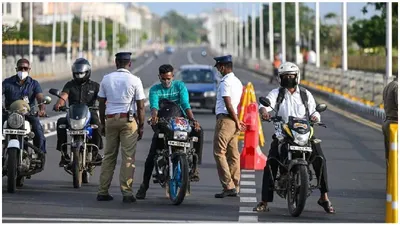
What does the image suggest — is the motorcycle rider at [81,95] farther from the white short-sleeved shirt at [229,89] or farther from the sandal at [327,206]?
the sandal at [327,206]

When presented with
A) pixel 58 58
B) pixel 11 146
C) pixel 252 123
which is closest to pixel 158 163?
pixel 11 146

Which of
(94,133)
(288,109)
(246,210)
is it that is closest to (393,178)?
(288,109)

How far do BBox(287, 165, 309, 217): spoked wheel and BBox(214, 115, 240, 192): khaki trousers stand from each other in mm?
2008

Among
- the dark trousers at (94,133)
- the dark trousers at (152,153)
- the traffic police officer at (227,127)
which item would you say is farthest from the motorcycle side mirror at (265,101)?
the dark trousers at (94,133)

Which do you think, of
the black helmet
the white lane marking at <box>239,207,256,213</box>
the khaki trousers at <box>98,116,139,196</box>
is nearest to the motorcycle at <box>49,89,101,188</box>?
the black helmet

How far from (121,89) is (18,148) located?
1.58 m

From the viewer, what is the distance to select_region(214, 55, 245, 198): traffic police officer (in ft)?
49.2

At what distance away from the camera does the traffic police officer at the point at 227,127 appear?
1501cm

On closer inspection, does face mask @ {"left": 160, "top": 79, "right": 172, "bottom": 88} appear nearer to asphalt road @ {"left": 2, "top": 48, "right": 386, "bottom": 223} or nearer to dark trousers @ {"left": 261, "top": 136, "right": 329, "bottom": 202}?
asphalt road @ {"left": 2, "top": 48, "right": 386, "bottom": 223}

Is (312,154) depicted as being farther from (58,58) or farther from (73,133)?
(58,58)

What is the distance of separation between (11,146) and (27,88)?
1.37 metres

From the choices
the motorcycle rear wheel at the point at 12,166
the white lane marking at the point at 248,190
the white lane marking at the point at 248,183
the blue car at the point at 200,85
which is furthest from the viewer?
the blue car at the point at 200,85

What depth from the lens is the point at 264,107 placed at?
13.4m

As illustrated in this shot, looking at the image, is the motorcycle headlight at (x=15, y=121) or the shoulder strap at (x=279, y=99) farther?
the motorcycle headlight at (x=15, y=121)
